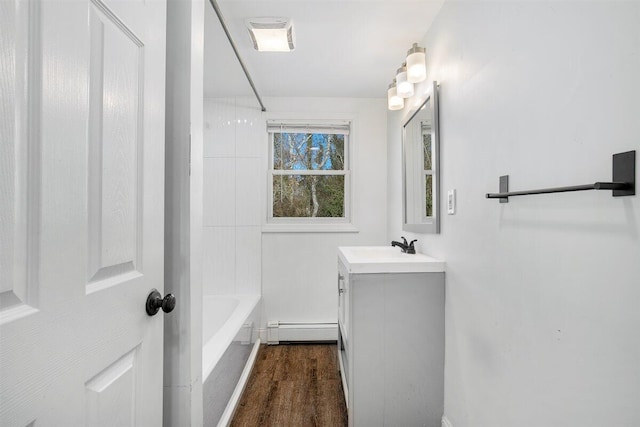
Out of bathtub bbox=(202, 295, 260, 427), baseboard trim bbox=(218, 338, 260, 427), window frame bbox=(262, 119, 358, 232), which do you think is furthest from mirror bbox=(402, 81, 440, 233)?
baseboard trim bbox=(218, 338, 260, 427)

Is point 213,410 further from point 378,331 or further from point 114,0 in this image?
point 114,0

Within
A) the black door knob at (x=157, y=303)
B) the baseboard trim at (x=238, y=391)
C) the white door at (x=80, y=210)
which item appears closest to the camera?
the white door at (x=80, y=210)

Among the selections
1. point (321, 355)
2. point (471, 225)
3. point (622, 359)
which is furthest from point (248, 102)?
point (622, 359)

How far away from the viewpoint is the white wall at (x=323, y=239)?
2816mm

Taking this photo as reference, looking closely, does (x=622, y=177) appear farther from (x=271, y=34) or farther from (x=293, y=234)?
(x=293, y=234)

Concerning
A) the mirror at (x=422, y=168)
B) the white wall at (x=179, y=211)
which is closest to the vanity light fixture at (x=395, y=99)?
the mirror at (x=422, y=168)

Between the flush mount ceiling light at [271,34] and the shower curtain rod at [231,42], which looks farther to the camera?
the flush mount ceiling light at [271,34]

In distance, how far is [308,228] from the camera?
9.31 ft

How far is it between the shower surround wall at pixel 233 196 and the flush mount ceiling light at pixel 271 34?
589 millimetres

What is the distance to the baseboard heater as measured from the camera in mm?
2760

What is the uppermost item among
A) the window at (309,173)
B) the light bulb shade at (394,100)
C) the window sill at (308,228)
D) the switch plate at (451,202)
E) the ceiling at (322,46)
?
the ceiling at (322,46)

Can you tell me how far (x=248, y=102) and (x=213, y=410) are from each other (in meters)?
2.22

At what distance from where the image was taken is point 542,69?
34.8 inches

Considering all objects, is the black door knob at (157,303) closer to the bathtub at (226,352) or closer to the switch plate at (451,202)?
the bathtub at (226,352)
